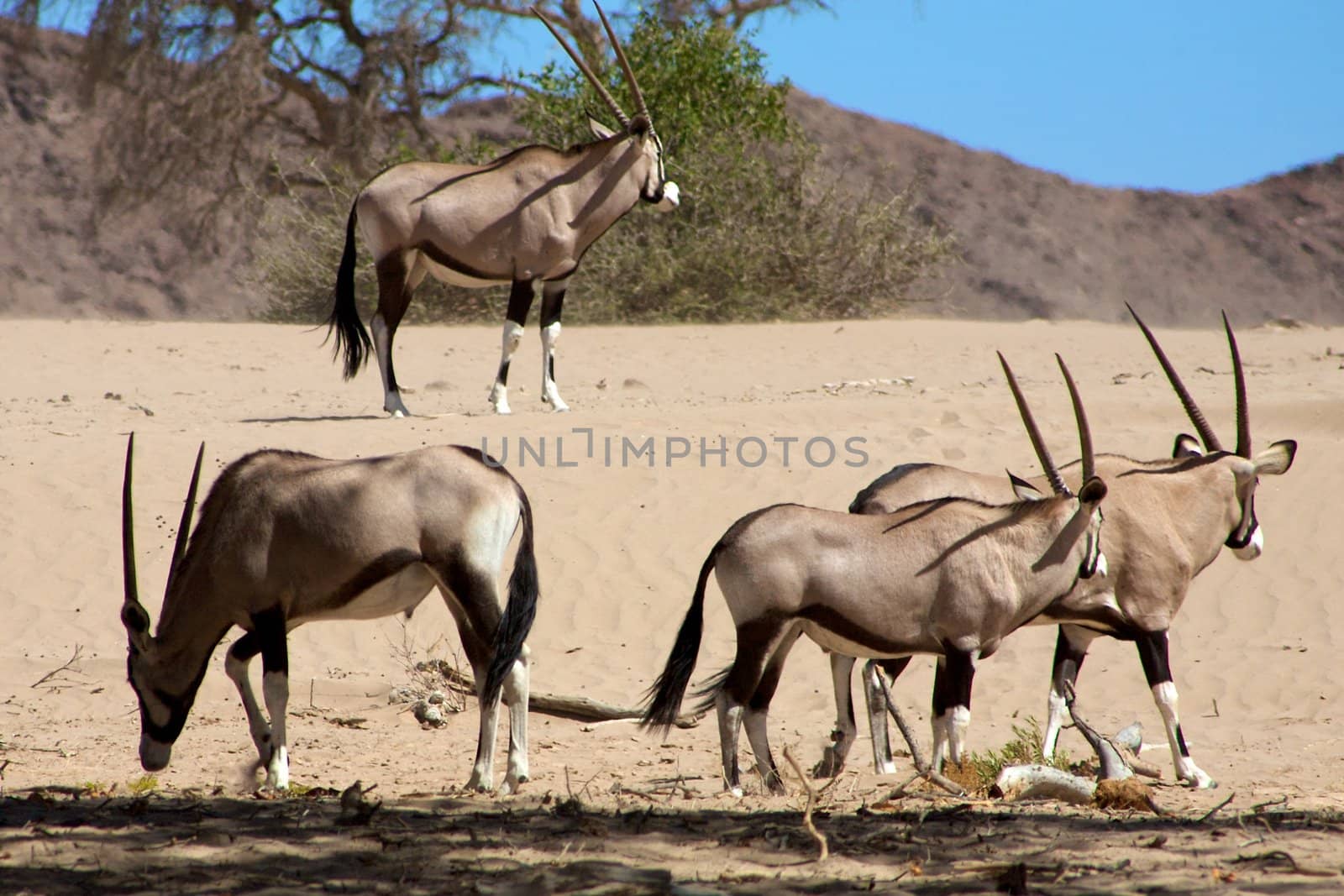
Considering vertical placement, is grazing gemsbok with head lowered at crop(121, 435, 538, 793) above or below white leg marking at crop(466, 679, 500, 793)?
above

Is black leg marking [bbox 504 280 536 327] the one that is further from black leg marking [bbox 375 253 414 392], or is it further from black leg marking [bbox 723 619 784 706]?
black leg marking [bbox 723 619 784 706]

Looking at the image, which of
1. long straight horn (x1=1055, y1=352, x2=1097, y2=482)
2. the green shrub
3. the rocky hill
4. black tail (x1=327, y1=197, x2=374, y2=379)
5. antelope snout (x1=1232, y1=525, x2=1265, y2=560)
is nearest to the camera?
long straight horn (x1=1055, y1=352, x2=1097, y2=482)

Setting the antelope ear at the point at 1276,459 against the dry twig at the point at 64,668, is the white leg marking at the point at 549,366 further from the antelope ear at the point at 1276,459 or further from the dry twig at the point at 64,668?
the antelope ear at the point at 1276,459

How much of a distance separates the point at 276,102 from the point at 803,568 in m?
26.9

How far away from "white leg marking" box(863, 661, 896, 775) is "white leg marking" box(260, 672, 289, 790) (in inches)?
91.1

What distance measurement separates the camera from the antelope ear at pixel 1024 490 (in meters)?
6.16

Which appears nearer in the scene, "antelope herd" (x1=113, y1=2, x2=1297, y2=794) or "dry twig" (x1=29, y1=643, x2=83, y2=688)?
"antelope herd" (x1=113, y1=2, x2=1297, y2=794)

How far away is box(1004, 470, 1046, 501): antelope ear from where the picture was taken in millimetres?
6164

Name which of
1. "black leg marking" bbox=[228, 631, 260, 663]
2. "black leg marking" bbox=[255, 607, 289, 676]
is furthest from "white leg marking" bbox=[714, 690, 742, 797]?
"black leg marking" bbox=[228, 631, 260, 663]

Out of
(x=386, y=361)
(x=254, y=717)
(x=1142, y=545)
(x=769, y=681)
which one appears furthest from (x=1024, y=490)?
(x=386, y=361)

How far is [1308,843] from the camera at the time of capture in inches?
169

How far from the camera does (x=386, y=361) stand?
447 inches

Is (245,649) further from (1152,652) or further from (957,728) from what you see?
(1152,652)

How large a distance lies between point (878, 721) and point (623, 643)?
7.67 ft
